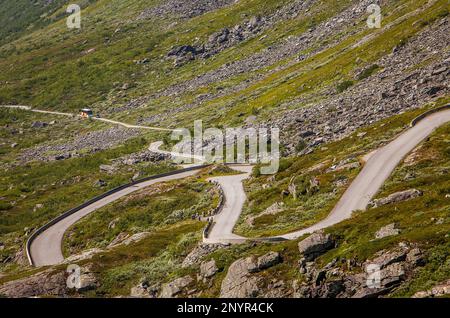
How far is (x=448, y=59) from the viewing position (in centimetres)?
10912

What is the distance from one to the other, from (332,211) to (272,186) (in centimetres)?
2009

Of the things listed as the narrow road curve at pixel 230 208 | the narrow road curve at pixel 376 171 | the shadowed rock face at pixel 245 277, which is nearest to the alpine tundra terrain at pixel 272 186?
the shadowed rock face at pixel 245 277

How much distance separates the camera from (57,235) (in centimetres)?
8888

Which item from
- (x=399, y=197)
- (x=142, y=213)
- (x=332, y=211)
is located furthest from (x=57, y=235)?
(x=399, y=197)

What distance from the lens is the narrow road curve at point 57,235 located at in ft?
264

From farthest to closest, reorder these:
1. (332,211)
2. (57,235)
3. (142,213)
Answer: (142,213), (57,235), (332,211)

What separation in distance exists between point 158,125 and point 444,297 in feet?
432

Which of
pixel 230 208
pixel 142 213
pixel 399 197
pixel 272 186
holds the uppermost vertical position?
pixel 399 197

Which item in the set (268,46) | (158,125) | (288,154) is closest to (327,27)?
(268,46)

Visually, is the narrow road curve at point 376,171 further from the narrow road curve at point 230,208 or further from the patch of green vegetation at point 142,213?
the patch of green vegetation at point 142,213

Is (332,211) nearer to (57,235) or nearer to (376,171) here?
(376,171)

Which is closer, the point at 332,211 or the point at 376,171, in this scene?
the point at 332,211

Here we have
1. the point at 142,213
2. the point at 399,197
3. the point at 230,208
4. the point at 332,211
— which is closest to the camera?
the point at 399,197
